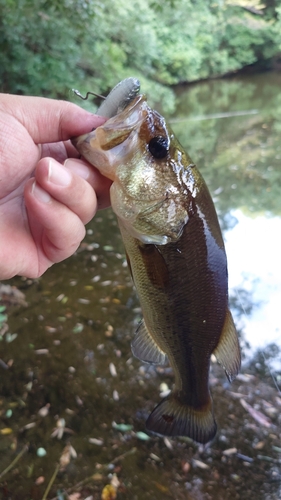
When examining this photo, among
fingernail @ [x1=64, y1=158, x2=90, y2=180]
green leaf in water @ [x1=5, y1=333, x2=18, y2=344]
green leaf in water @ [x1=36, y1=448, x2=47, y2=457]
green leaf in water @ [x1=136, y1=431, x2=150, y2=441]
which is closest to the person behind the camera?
fingernail @ [x1=64, y1=158, x2=90, y2=180]

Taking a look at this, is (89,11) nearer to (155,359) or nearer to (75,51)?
(75,51)

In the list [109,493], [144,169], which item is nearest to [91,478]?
[109,493]

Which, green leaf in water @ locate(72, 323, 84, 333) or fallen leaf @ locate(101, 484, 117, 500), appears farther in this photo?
green leaf in water @ locate(72, 323, 84, 333)

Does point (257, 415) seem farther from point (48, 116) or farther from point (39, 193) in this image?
point (48, 116)

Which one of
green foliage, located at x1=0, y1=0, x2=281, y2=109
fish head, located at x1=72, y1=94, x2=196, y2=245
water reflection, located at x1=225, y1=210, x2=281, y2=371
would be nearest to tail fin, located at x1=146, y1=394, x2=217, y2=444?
fish head, located at x1=72, y1=94, x2=196, y2=245

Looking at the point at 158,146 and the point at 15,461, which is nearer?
the point at 158,146

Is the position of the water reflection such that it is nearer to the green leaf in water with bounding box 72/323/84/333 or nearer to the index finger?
the green leaf in water with bounding box 72/323/84/333
